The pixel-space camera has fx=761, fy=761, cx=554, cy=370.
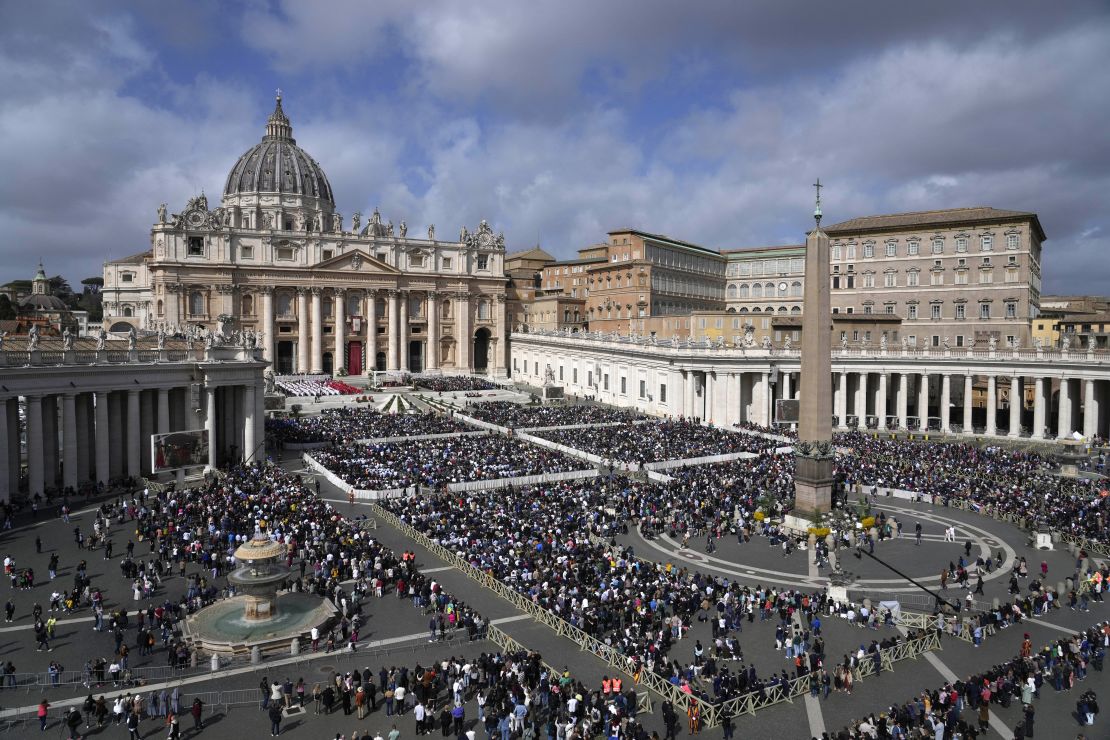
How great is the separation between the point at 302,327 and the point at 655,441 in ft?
186

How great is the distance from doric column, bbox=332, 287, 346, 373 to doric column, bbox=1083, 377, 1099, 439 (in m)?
71.7

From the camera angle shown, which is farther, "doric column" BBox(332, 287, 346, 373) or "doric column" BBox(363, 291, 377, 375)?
"doric column" BBox(363, 291, 377, 375)

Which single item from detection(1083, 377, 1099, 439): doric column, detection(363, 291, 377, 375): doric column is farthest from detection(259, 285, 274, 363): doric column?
detection(1083, 377, 1099, 439): doric column

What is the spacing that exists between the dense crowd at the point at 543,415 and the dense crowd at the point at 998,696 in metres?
36.6

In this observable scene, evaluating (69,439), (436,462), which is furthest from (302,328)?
(69,439)

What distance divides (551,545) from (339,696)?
10584 millimetres

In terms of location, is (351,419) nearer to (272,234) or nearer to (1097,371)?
(272,234)

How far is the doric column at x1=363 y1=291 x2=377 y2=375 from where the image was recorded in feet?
299

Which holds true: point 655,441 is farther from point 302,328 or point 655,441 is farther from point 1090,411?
point 302,328

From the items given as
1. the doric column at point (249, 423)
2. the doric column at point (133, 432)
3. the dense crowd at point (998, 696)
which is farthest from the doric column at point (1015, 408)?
the doric column at point (133, 432)

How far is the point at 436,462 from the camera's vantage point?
38.2 meters

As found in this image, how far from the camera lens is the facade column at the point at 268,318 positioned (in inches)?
3381

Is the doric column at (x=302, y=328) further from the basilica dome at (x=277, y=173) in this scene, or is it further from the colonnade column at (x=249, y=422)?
the colonnade column at (x=249, y=422)

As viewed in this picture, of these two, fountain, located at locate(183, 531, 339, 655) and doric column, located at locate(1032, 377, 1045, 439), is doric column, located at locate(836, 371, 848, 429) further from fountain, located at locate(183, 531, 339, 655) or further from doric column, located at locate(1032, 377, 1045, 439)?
fountain, located at locate(183, 531, 339, 655)
